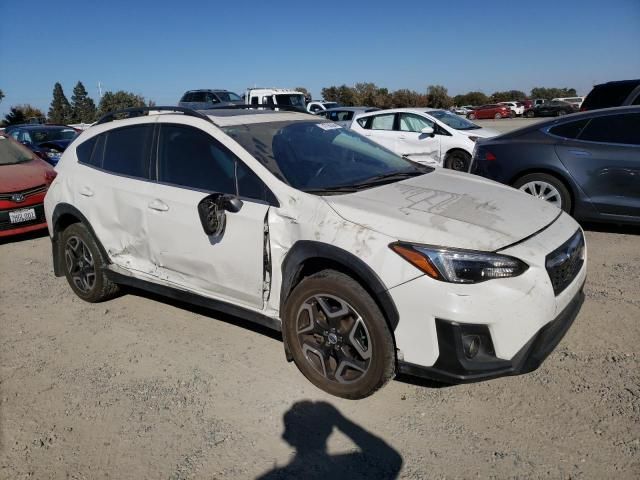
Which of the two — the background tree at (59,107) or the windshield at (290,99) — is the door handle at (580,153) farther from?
the background tree at (59,107)

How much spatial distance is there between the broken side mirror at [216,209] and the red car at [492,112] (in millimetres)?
43499

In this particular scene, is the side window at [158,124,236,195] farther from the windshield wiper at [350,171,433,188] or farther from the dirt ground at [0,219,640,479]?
the dirt ground at [0,219,640,479]

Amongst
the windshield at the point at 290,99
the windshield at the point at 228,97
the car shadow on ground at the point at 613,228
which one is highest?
the windshield at the point at 228,97

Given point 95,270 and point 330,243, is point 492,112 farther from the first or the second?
point 330,243

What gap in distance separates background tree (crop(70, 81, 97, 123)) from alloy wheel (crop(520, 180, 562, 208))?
56.3 m

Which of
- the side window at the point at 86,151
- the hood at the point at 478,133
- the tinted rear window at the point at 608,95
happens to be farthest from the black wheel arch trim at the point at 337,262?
the hood at the point at 478,133

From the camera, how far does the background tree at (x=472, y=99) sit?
65550mm

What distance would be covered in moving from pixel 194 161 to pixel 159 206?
16.9 inches

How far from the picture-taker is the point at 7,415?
10.1 feet

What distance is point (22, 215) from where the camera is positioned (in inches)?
273

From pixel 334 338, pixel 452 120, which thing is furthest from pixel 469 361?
pixel 452 120

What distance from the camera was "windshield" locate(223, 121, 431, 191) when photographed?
334cm

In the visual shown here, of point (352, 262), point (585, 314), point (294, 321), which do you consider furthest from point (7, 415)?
point (585, 314)

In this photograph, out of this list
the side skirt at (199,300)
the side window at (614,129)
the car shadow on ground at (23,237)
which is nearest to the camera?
the side skirt at (199,300)
